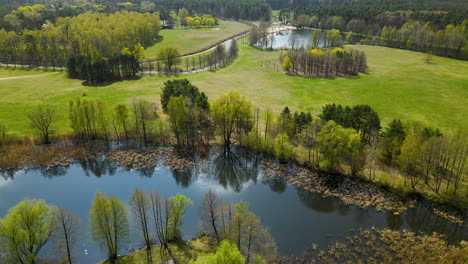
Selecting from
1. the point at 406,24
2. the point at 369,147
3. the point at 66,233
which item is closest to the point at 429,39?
the point at 406,24

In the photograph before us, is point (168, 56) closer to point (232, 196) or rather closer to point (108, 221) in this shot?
point (232, 196)

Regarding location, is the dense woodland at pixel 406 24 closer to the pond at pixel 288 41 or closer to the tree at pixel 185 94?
the pond at pixel 288 41

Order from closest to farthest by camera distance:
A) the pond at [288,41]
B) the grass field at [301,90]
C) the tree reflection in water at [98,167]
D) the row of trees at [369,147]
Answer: the row of trees at [369,147], the tree reflection in water at [98,167], the grass field at [301,90], the pond at [288,41]

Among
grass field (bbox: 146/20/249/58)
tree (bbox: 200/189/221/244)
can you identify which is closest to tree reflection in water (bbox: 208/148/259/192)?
tree (bbox: 200/189/221/244)

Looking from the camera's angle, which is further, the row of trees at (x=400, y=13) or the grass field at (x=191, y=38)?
the row of trees at (x=400, y=13)

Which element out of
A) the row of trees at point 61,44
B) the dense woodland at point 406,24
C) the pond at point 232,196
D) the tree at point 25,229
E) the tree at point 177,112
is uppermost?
the dense woodland at point 406,24

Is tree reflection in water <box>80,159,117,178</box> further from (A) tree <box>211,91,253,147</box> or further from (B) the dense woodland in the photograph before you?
(B) the dense woodland

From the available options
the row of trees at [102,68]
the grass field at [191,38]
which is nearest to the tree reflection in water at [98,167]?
Result: the row of trees at [102,68]
